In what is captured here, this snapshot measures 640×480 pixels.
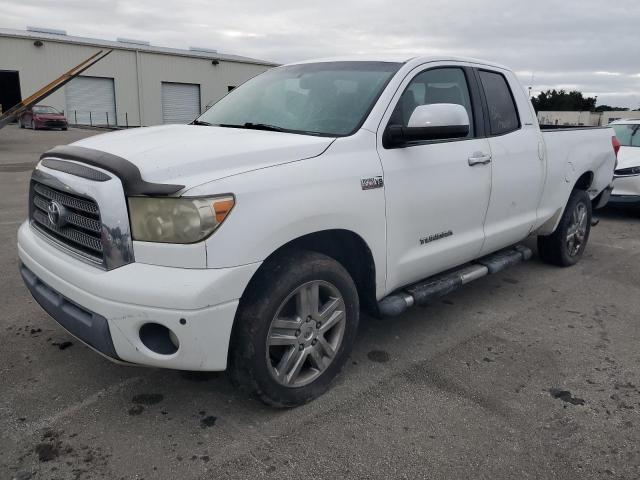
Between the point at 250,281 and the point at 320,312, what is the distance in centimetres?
48

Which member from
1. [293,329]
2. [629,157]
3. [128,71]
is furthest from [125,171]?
[128,71]

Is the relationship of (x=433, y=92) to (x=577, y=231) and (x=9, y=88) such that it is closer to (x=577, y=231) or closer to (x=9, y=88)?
(x=577, y=231)

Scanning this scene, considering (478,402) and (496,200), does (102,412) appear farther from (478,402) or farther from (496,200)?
(496,200)

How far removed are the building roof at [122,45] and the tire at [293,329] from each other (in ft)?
121

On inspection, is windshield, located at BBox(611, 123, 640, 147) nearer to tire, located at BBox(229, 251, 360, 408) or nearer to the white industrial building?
tire, located at BBox(229, 251, 360, 408)

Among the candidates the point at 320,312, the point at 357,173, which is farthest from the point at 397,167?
the point at 320,312

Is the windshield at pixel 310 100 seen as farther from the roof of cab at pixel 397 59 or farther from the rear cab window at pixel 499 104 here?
the rear cab window at pixel 499 104

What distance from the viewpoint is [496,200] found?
3998 mm

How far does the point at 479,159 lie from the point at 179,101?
39.2 metres

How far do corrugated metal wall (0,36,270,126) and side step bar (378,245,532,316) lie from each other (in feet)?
107

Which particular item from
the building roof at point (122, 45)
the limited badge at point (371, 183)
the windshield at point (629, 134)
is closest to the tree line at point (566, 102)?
the building roof at point (122, 45)

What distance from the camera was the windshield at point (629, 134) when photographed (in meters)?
9.02

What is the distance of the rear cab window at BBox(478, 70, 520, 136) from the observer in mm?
4125

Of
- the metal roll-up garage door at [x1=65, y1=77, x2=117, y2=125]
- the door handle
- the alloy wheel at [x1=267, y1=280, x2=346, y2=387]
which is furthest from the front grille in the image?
the metal roll-up garage door at [x1=65, y1=77, x2=117, y2=125]
